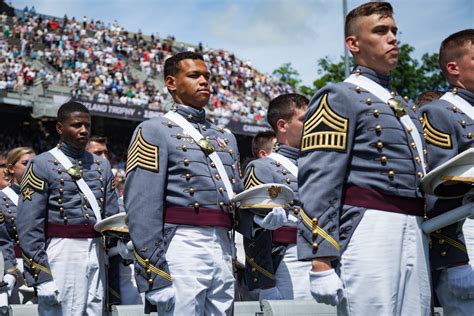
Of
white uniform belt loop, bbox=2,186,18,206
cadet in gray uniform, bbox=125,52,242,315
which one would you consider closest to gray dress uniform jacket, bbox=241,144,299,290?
cadet in gray uniform, bbox=125,52,242,315

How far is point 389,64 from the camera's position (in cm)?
450

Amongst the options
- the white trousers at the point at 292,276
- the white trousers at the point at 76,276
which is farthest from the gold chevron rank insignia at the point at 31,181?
the white trousers at the point at 292,276

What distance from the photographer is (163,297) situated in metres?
4.95

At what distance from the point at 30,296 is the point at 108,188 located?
1976 millimetres

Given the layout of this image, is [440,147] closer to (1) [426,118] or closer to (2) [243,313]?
(1) [426,118]

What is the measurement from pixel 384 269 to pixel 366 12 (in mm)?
1436

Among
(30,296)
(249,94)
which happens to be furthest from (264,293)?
(249,94)

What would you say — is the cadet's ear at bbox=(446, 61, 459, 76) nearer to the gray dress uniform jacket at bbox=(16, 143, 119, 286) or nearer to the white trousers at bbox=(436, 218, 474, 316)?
the white trousers at bbox=(436, 218, 474, 316)

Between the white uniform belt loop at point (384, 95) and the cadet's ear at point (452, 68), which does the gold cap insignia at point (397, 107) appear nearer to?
the white uniform belt loop at point (384, 95)

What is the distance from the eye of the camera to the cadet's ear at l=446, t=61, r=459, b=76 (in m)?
5.43

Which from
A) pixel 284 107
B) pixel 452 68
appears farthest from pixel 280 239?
pixel 452 68

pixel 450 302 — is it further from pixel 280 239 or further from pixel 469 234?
pixel 280 239

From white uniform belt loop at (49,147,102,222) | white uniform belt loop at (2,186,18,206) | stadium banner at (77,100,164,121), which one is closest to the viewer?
white uniform belt loop at (49,147,102,222)

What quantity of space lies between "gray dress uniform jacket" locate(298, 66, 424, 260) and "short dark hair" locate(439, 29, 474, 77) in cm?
125
